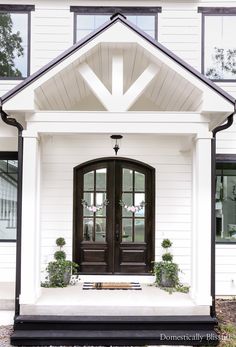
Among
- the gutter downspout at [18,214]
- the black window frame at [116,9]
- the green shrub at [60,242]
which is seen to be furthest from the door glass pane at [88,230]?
the black window frame at [116,9]

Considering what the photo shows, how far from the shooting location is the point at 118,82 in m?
4.89

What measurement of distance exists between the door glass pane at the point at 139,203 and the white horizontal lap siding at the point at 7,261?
2465 millimetres

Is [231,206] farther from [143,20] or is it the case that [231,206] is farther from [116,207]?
[143,20]

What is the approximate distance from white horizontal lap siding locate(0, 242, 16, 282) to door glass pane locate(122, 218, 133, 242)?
213 centimetres

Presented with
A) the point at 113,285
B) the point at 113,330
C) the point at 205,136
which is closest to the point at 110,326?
the point at 113,330

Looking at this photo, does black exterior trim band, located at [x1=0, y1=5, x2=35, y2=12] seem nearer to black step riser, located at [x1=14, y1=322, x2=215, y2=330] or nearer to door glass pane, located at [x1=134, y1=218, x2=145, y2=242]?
door glass pane, located at [x1=134, y1=218, x2=145, y2=242]

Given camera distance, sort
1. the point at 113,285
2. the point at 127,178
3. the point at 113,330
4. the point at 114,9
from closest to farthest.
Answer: the point at 113,330, the point at 113,285, the point at 127,178, the point at 114,9

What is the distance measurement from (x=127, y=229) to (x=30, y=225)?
Answer: 227 centimetres

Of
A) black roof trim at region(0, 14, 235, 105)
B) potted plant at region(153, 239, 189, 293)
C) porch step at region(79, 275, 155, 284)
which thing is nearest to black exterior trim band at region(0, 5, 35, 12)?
black roof trim at region(0, 14, 235, 105)

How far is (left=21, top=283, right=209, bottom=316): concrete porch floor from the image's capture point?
4.68 meters

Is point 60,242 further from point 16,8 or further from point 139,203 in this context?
point 16,8

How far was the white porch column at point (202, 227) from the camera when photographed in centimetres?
475

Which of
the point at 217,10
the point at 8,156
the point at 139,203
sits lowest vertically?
the point at 139,203

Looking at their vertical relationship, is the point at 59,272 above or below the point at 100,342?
above
